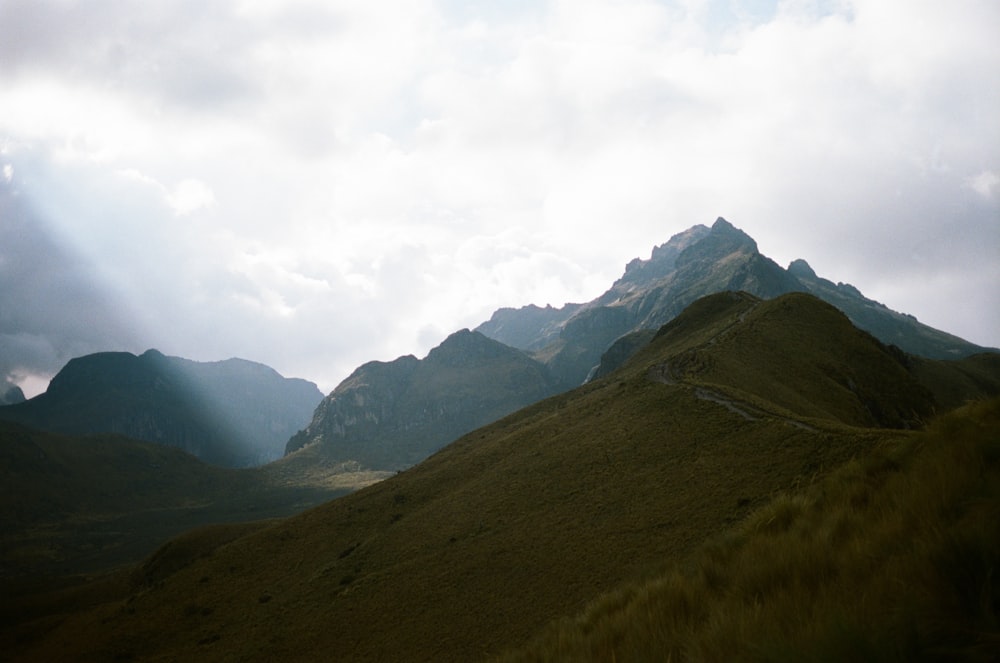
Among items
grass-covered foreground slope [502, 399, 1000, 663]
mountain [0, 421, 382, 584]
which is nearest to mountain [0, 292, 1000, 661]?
grass-covered foreground slope [502, 399, 1000, 663]

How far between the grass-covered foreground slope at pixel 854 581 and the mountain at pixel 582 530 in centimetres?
4

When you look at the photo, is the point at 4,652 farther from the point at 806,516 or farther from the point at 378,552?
the point at 806,516

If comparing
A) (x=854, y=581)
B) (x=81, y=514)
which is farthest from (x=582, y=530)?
(x=81, y=514)

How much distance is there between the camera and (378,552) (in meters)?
38.0

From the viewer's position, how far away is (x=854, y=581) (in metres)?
4.64

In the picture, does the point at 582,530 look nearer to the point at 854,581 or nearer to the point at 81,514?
the point at 854,581

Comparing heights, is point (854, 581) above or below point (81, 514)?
below

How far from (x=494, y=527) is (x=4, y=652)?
139 feet

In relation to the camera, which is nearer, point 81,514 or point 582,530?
point 582,530

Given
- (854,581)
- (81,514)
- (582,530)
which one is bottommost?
(582,530)

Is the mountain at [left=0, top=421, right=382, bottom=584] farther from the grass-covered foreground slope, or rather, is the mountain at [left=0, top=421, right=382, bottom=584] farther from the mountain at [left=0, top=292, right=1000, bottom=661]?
the grass-covered foreground slope

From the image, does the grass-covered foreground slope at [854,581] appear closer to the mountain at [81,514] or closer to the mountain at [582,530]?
the mountain at [582,530]

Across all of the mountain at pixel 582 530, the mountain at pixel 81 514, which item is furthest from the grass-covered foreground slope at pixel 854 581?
the mountain at pixel 81 514

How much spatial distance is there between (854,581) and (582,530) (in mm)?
25824
